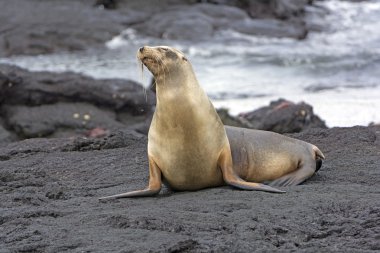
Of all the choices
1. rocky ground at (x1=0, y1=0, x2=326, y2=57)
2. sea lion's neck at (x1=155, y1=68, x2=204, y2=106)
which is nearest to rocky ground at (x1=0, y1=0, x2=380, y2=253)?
sea lion's neck at (x1=155, y1=68, x2=204, y2=106)

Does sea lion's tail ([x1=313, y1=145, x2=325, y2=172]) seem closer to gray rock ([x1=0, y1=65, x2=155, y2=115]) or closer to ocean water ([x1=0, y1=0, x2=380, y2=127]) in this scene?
gray rock ([x1=0, y1=65, x2=155, y2=115])

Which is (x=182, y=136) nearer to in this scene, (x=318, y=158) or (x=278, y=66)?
(x=318, y=158)

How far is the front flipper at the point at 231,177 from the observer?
510 centimetres

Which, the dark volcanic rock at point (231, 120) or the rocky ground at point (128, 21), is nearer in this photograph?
the dark volcanic rock at point (231, 120)

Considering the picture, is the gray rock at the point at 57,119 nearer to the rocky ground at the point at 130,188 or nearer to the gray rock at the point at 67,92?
the rocky ground at the point at 130,188

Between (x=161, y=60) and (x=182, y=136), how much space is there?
0.48 metres

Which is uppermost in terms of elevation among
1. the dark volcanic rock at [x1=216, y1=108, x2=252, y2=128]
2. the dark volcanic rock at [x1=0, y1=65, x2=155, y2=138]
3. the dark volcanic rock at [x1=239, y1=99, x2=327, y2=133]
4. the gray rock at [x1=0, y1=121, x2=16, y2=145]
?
the dark volcanic rock at [x1=239, y1=99, x2=327, y2=133]

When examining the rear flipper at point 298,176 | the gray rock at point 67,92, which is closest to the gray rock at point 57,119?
the gray rock at point 67,92

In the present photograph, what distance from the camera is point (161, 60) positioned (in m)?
5.27

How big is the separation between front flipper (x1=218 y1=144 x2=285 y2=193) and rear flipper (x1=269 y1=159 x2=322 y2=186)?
333mm

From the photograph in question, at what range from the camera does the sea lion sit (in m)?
5.23

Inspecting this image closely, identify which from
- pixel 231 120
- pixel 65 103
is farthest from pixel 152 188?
pixel 65 103

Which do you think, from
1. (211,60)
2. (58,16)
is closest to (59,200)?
(211,60)

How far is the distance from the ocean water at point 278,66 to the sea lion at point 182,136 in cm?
815
